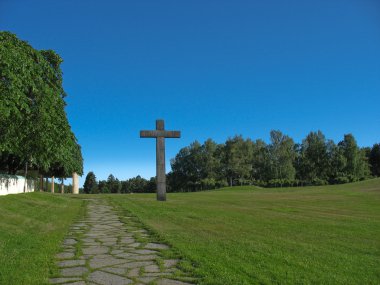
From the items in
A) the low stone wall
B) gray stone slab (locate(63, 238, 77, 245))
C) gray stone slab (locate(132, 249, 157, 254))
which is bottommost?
gray stone slab (locate(132, 249, 157, 254))

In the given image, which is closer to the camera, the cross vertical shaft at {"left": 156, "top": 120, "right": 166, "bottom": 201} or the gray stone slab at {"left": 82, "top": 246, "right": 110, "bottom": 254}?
the gray stone slab at {"left": 82, "top": 246, "right": 110, "bottom": 254}

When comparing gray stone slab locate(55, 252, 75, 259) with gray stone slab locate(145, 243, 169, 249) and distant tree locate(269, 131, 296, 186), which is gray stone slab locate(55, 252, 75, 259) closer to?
gray stone slab locate(145, 243, 169, 249)

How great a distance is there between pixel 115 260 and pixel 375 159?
316 feet

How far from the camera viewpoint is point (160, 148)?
21.8 meters

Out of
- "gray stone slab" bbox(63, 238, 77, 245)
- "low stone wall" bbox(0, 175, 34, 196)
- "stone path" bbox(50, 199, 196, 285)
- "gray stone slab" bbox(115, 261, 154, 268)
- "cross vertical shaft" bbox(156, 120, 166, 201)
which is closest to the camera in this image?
"stone path" bbox(50, 199, 196, 285)

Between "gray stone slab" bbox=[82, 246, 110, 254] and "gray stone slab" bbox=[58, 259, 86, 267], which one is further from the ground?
"gray stone slab" bbox=[82, 246, 110, 254]

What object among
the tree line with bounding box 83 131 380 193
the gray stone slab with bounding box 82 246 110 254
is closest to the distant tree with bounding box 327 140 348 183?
the tree line with bounding box 83 131 380 193

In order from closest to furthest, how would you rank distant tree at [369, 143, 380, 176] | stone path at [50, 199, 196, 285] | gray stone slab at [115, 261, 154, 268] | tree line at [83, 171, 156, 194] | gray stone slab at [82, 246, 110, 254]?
stone path at [50, 199, 196, 285] < gray stone slab at [115, 261, 154, 268] < gray stone slab at [82, 246, 110, 254] < distant tree at [369, 143, 380, 176] < tree line at [83, 171, 156, 194]

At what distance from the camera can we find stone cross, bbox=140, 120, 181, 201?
2164 cm

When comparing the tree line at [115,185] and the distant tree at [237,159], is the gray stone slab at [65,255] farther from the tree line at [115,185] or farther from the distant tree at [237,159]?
the tree line at [115,185]

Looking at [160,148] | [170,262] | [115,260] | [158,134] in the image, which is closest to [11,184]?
[160,148]

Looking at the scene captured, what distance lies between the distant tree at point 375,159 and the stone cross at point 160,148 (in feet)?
267

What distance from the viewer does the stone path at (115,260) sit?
16.5 ft

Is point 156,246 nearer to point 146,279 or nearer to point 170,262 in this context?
point 170,262
